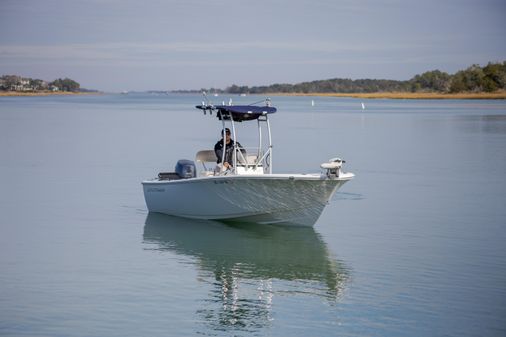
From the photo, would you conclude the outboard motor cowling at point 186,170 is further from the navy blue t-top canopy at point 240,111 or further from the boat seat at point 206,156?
the navy blue t-top canopy at point 240,111

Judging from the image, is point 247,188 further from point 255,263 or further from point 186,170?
point 255,263

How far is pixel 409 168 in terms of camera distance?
33.8m

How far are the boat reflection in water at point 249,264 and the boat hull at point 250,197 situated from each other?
30 centimetres

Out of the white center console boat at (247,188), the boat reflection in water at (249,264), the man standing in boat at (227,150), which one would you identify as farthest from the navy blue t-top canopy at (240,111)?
the boat reflection in water at (249,264)

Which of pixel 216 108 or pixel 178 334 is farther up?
pixel 216 108

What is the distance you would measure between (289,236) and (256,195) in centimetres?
122

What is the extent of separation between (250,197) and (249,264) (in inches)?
118

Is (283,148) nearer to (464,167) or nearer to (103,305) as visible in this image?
(464,167)

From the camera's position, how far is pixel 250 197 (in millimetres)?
19125

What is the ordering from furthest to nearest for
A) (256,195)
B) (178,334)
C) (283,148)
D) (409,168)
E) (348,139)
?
(348,139) → (283,148) → (409,168) → (256,195) → (178,334)

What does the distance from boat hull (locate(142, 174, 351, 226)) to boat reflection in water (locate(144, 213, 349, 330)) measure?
12.0 inches

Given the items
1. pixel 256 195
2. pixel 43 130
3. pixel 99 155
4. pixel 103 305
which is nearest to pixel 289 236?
pixel 256 195

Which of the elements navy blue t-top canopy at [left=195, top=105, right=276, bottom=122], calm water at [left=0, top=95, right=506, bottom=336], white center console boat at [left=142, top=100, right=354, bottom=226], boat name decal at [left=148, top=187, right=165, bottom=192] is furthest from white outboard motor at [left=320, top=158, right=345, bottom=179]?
boat name decal at [left=148, top=187, right=165, bottom=192]

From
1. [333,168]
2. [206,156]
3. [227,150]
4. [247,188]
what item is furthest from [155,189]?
[333,168]
